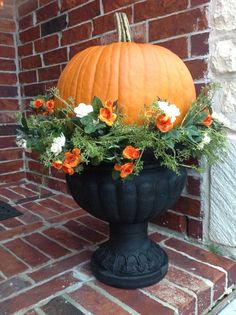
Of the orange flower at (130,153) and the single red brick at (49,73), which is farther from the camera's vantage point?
the single red brick at (49,73)

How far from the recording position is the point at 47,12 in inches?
79.7

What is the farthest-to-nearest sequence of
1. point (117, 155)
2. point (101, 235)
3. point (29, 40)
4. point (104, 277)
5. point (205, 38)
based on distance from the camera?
point (29, 40)
point (101, 235)
point (205, 38)
point (104, 277)
point (117, 155)

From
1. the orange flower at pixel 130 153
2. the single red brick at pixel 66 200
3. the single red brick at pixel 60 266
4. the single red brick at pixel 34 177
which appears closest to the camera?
the orange flower at pixel 130 153

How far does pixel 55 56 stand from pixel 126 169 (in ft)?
4.51

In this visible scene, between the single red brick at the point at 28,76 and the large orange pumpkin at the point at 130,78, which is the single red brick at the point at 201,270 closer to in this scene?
the large orange pumpkin at the point at 130,78

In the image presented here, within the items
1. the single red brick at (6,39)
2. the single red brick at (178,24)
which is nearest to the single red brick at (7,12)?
the single red brick at (6,39)

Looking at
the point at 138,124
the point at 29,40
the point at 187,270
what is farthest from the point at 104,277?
the point at 29,40

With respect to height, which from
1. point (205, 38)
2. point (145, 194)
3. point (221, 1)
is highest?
point (221, 1)

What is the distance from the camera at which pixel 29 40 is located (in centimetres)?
221

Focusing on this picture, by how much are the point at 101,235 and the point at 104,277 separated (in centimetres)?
39

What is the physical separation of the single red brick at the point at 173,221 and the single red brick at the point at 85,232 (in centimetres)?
29

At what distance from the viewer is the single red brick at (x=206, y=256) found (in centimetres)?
126

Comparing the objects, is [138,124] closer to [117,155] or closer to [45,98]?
[117,155]

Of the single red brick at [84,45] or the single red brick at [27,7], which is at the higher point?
the single red brick at [27,7]
